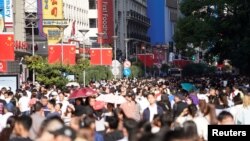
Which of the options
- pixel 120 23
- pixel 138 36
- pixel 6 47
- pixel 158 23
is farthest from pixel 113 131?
pixel 158 23

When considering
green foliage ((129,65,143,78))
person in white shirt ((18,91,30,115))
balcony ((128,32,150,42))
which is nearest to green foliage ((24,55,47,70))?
person in white shirt ((18,91,30,115))

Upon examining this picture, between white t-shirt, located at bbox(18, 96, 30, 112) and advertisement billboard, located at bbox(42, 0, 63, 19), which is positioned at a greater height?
advertisement billboard, located at bbox(42, 0, 63, 19)

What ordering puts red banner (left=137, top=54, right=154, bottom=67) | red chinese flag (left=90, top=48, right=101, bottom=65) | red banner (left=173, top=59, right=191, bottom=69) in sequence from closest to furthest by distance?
red chinese flag (left=90, top=48, right=101, bottom=65) < red banner (left=137, top=54, right=154, bottom=67) < red banner (left=173, top=59, right=191, bottom=69)

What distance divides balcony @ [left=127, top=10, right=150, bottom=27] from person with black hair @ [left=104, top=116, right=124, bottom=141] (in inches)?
Answer: 4657

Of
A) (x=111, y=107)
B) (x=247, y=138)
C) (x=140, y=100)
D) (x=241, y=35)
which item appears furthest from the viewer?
(x=241, y=35)

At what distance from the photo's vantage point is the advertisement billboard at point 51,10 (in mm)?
77688

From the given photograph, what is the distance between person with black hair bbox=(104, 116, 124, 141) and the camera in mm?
13301

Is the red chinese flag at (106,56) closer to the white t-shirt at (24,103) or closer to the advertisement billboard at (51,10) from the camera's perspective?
the advertisement billboard at (51,10)

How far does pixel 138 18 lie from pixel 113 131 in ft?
425

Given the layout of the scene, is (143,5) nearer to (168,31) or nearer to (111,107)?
(168,31)

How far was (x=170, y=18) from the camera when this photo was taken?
596ft

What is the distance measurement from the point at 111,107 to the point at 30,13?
5616 centimetres

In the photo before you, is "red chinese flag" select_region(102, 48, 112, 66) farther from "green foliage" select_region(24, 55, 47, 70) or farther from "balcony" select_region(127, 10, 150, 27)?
"balcony" select_region(127, 10, 150, 27)

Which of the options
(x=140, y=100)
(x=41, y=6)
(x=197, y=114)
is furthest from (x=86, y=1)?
(x=197, y=114)
